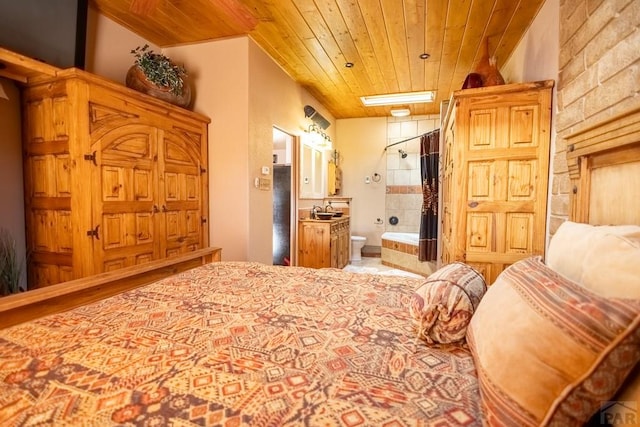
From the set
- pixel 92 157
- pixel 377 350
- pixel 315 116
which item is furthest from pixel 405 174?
pixel 377 350

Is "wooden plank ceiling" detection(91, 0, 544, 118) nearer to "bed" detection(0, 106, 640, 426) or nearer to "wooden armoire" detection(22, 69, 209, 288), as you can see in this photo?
"wooden armoire" detection(22, 69, 209, 288)

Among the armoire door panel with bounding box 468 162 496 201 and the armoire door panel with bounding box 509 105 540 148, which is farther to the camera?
the armoire door panel with bounding box 468 162 496 201

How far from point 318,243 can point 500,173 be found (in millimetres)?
2477

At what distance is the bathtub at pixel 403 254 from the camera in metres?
4.38

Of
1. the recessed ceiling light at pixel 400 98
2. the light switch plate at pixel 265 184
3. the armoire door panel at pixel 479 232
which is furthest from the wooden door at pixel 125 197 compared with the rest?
the recessed ceiling light at pixel 400 98

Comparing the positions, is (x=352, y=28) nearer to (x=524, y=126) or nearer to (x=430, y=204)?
(x=524, y=126)

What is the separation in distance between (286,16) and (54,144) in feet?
6.65

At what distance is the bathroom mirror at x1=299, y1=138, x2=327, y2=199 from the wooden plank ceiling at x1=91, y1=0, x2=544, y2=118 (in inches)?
44.3

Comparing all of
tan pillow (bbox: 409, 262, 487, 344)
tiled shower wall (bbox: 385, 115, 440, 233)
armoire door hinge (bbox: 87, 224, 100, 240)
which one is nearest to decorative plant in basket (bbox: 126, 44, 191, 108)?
armoire door hinge (bbox: 87, 224, 100, 240)

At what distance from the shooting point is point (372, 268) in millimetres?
A: 4883

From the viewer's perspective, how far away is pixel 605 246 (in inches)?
32.7

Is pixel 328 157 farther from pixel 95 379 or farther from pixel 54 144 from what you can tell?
pixel 95 379

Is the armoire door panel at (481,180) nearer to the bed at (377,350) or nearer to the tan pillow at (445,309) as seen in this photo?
the bed at (377,350)

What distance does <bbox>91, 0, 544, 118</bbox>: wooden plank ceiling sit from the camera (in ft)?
7.96
